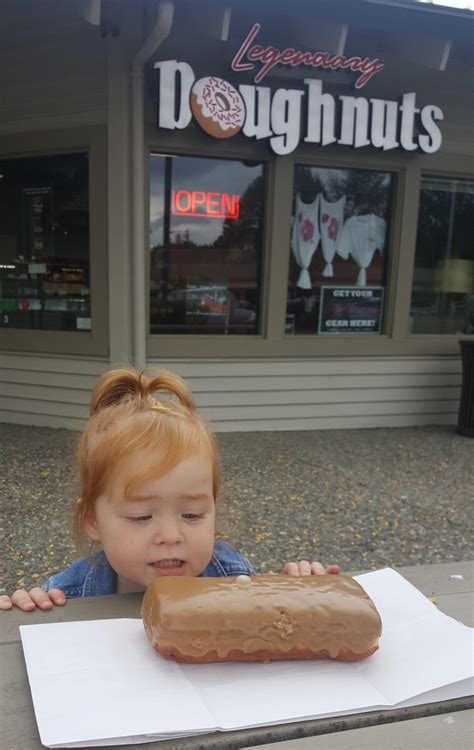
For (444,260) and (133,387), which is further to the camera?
(444,260)

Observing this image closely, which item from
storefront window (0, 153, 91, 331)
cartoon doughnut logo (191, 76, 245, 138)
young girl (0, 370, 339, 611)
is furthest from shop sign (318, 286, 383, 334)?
young girl (0, 370, 339, 611)

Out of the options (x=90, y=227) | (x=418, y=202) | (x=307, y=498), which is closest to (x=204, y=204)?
(x=90, y=227)

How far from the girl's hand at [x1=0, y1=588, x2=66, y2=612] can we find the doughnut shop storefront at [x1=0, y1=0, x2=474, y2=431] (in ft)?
15.6

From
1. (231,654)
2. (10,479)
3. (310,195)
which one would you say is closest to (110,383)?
(231,654)

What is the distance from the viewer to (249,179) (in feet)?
20.6

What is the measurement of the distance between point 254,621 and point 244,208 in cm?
582

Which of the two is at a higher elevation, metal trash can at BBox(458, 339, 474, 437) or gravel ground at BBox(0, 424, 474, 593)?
metal trash can at BBox(458, 339, 474, 437)

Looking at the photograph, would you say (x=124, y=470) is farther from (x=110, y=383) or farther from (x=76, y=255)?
(x=76, y=255)

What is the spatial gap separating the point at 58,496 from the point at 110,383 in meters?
3.32

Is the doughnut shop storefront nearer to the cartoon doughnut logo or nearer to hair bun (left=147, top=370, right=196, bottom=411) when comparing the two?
the cartoon doughnut logo

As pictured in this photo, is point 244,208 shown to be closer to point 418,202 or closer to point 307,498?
point 418,202

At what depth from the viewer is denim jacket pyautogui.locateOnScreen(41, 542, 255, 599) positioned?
54.1 inches

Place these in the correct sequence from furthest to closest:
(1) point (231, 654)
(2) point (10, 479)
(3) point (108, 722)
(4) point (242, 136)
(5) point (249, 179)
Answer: (5) point (249, 179) → (4) point (242, 136) → (2) point (10, 479) → (1) point (231, 654) → (3) point (108, 722)

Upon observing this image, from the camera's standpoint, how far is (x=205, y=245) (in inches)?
250
